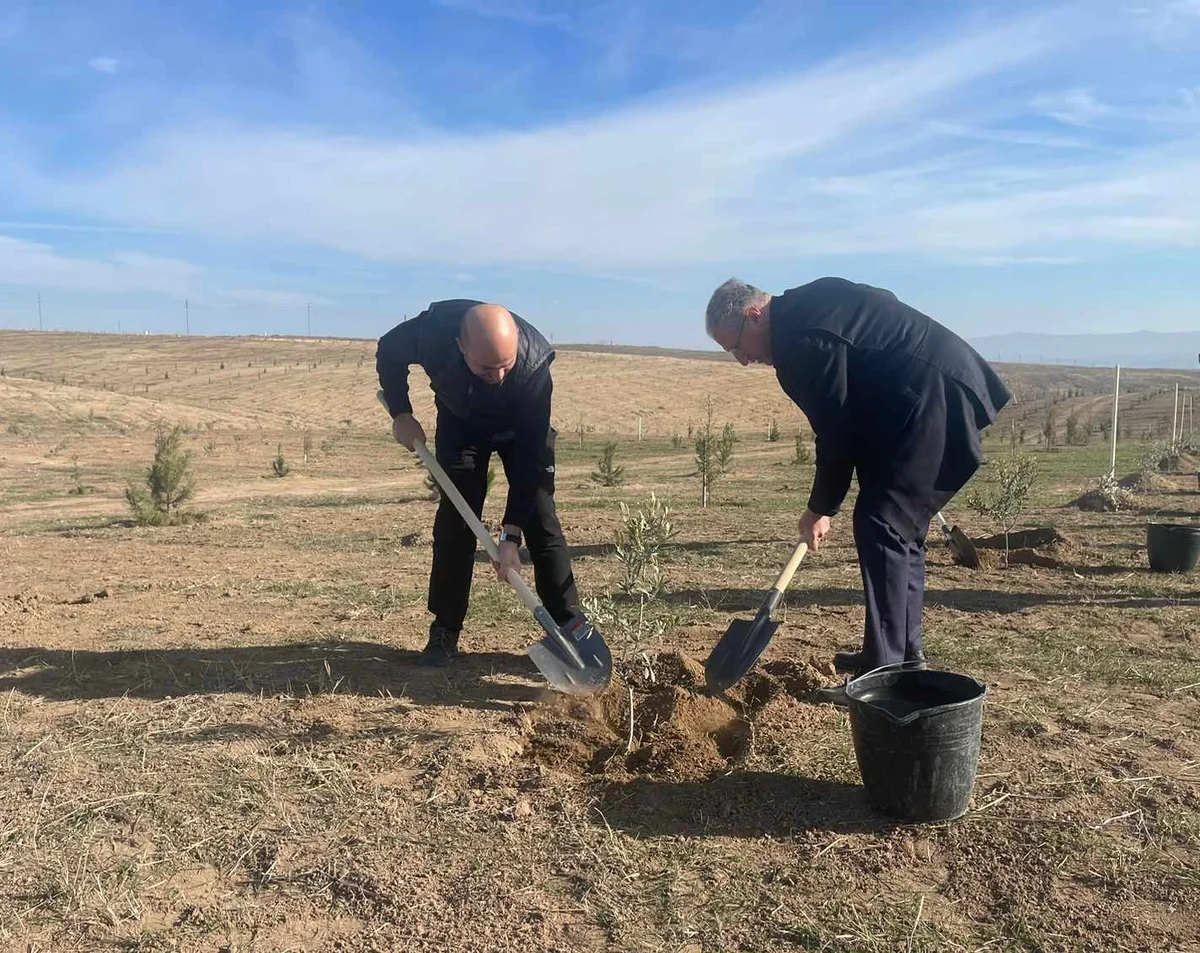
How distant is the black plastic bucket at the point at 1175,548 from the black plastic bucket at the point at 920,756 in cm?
490

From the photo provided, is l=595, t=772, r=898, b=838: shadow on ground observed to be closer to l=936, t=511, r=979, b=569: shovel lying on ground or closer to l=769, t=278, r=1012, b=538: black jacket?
l=769, t=278, r=1012, b=538: black jacket

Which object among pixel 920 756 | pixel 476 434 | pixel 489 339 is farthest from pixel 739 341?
pixel 920 756

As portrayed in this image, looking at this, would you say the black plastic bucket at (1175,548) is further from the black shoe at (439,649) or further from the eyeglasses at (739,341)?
the black shoe at (439,649)

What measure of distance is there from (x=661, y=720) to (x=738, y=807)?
0.64 m

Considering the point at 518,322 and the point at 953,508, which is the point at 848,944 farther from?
the point at 953,508

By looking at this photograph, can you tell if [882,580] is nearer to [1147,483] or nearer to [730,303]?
[730,303]

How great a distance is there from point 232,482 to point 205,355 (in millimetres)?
45609

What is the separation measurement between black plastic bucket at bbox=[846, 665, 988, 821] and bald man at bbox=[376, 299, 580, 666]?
1.67m

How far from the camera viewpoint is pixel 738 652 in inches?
132

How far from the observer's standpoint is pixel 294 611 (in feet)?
18.6

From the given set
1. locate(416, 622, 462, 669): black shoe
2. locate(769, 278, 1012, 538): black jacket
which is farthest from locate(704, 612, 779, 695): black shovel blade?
locate(416, 622, 462, 669): black shoe

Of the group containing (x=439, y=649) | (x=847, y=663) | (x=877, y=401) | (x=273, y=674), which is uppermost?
(x=877, y=401)

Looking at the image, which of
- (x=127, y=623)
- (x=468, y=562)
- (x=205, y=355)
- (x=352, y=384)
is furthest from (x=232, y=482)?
(x=205, y=355)

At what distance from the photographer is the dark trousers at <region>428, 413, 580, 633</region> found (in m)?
4.18
